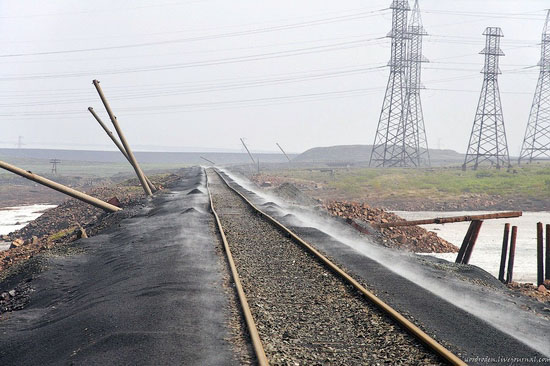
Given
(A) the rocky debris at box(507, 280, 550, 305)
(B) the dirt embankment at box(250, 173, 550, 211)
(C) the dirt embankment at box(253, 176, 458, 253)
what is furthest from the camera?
(B) the dirt embankment at box(250, 173, 550, 211)

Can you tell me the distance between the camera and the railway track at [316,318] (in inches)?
259

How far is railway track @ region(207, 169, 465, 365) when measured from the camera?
21.6 ft

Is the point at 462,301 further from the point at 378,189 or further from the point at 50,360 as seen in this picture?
the point at 378,189

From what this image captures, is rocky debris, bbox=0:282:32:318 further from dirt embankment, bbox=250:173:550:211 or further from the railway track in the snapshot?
dirt embankment, bbox=250:173:550:211

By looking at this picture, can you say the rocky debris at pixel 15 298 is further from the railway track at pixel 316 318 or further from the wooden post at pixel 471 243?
the wooden post at pixel 471 243

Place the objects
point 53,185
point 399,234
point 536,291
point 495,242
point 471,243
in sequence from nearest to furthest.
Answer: point 536,291 < point 471,243 < point 53,185 < point 399,234 < point 495,242

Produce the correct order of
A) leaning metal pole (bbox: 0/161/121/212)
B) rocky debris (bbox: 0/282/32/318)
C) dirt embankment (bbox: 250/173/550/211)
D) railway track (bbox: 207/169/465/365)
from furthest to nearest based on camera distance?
dirt embankment (bbox: 250/173/550/211) < leaning metal pole (bbox: 0/161/121/212) < rocky debris (bbox: 0/282/32/318) < railway track (bbox: 207/169/465/365)

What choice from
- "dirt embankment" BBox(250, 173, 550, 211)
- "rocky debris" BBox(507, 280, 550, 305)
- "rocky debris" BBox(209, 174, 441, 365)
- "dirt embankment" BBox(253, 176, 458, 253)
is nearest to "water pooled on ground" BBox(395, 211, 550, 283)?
"dirt embankment" BBox(253, 176, 458, 253)

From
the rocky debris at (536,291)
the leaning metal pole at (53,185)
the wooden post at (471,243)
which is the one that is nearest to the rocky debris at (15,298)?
the leaning metal pole at (53,185)

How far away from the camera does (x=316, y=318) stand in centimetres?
804

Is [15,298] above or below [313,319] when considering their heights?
below

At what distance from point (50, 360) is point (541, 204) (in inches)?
1771

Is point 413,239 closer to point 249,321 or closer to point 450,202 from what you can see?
point 249,321

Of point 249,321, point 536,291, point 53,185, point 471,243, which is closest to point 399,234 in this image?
point 471,243
